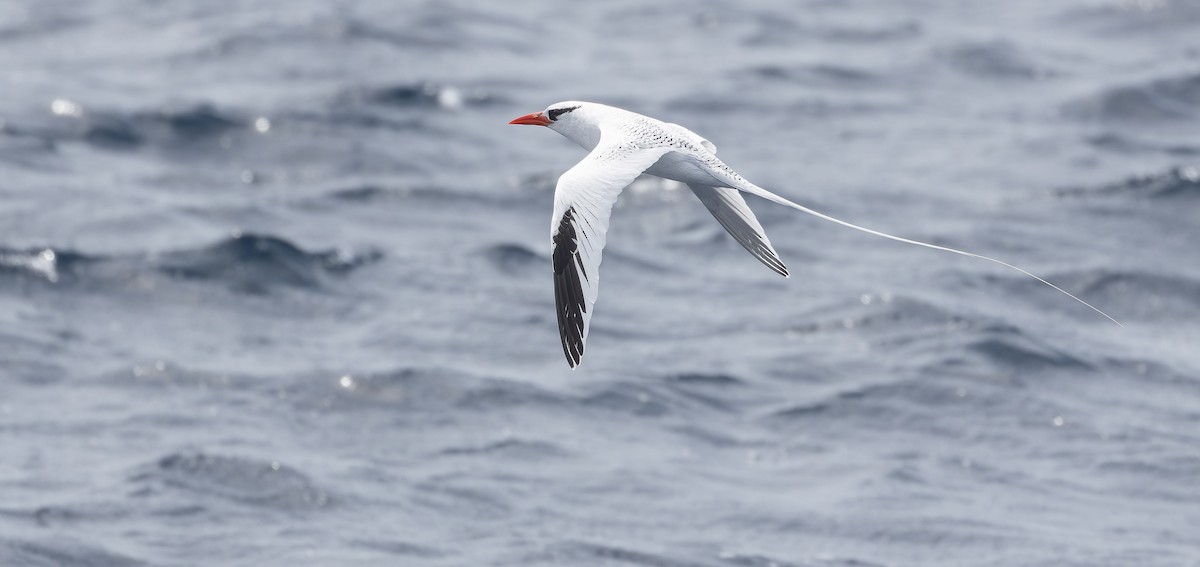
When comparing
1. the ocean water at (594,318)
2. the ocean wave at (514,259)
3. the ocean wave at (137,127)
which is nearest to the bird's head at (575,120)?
the ocean water at (594,318)

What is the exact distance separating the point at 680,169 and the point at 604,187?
0.98 m

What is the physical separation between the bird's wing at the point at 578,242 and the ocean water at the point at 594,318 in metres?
4.57

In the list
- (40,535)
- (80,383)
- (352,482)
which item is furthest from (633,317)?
(40,535)

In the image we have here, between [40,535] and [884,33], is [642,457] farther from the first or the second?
[884,33]

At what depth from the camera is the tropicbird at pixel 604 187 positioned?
8.84 m

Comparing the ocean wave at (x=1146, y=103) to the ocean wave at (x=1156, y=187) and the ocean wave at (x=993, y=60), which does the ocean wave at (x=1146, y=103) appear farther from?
the ocean wave at (x=1156, y=187)

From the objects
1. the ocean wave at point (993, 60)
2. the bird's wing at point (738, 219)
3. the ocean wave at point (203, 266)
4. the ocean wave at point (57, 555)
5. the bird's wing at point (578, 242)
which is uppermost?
the bird's wing at point (578, 242)

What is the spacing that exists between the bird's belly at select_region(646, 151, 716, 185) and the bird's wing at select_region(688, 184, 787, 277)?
56 centimetres

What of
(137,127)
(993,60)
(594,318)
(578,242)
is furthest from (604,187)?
(993,60)

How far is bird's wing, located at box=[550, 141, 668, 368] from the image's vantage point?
8727mm

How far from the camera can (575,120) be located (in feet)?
35.9

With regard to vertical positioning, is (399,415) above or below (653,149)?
below

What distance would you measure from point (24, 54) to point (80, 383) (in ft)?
38.2

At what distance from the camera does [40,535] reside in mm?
12789
